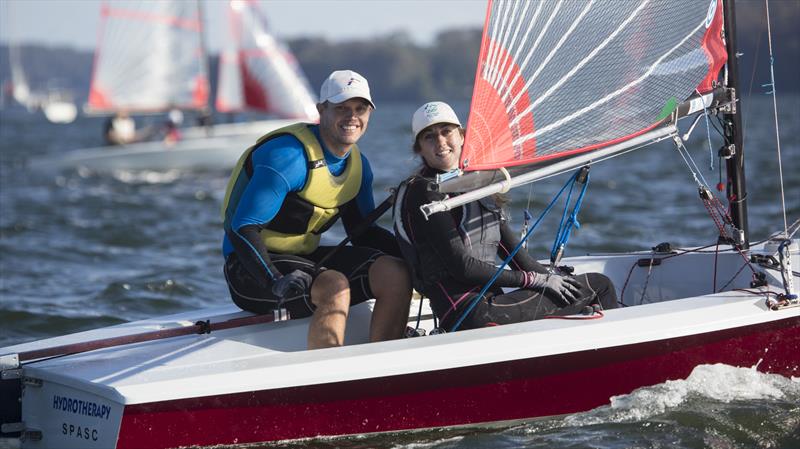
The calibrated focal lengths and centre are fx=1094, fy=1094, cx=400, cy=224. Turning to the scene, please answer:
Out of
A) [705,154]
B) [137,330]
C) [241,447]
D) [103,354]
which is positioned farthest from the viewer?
[705,154]

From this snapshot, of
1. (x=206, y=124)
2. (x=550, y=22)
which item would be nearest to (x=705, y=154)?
(x=206, y=124)

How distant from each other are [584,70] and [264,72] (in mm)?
14611

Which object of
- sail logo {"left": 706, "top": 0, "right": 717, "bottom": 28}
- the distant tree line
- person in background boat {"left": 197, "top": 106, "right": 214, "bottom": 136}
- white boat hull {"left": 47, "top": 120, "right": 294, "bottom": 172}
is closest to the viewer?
sail logo {"left": 706, "top": 0, "right": 717, "bottom": 28}

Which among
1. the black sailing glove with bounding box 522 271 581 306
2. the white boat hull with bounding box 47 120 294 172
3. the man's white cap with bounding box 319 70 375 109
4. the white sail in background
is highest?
the white sail in background

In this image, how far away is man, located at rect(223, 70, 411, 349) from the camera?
11.2 ft

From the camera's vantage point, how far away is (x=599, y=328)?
3.37m

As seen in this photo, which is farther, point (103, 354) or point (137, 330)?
point (137, 330)

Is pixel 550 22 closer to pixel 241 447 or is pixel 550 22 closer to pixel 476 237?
pixel 476 237

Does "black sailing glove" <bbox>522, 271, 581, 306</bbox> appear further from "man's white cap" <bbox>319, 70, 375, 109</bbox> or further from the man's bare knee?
"man's white cap" <bbox>319, 70, 375, 109</bbox>

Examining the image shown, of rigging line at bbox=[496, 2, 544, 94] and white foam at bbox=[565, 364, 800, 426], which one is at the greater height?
rigging line at bbox=[496, 2, 544, 94]

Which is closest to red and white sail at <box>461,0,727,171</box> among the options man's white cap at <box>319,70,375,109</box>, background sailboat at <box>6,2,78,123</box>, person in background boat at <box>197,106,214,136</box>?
man's white cap at <box>319,70,375,109</box>

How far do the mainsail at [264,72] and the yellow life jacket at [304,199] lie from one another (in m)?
14.1

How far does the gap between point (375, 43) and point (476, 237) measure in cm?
8518

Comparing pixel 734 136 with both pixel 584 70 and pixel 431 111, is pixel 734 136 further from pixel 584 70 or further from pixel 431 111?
pixel 431 111
